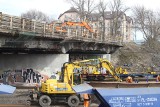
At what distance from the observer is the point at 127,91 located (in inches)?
484

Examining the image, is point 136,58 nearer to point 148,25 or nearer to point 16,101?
point 148,25

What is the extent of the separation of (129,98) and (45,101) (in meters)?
13.2

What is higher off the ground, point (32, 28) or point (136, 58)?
point (32, 28)

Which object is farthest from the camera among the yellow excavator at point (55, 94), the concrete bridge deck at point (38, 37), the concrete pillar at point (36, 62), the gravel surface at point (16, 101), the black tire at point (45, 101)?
the concrete pillar at point (36, 62)

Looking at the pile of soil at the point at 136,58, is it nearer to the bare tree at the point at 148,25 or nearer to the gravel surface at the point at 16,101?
the bare tree at the point at 148,25

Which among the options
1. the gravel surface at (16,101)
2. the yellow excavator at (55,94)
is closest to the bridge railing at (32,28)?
the gravel surface at (16,101)

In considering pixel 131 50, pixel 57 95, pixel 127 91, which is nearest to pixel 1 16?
pixel 57 95

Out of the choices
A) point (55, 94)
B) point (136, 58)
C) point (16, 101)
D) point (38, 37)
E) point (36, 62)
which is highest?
point (38, 37)

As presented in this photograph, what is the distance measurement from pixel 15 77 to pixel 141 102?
2905 cm

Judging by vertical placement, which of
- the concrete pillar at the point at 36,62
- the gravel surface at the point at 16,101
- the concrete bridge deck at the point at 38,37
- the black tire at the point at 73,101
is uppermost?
the concrete bridge deck at the point at 38,37

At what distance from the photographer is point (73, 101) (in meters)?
24.3

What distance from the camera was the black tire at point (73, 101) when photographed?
24144 mm

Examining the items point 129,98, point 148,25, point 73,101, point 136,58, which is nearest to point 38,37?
point 73,101

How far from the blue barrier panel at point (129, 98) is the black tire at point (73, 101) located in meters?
11.9
